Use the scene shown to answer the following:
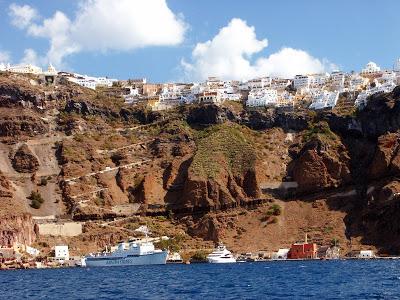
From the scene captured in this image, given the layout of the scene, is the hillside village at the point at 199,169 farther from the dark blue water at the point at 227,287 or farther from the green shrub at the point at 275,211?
the dark blue water at the point at 227,287

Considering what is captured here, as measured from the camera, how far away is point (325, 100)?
164250mm

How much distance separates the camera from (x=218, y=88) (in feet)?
634

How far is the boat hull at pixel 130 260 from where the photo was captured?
4638 inches

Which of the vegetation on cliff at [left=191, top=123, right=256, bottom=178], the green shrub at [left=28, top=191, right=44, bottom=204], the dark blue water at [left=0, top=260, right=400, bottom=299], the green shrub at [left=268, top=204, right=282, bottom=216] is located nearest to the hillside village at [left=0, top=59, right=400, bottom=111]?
the vegetation on cliff at [left=191, top=123, right=256, bottom=178]

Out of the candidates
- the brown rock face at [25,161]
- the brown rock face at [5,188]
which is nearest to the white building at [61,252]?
the brown rock face at [5,188]

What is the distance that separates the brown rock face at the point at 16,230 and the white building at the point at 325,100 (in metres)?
68.7

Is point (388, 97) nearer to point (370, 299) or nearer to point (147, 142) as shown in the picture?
point (147, 142)

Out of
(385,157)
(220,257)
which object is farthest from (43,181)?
(385,157)

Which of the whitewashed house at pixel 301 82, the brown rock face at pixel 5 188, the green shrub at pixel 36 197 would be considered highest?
the whitewashed house at pixel 301 82

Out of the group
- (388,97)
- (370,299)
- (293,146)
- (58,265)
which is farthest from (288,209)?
(370,299)

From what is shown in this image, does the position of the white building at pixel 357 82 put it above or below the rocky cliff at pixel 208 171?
above

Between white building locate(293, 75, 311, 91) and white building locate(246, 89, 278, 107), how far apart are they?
55.0 ft

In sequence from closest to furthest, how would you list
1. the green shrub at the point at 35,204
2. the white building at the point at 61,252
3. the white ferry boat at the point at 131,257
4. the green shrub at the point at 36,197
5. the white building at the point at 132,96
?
the white ferry boat at the point at 131,257, the white building at the point at 61,252, the green shrub at the point at 35,204, the green shrub at the point at 36,197, the white building at the point at 132,96

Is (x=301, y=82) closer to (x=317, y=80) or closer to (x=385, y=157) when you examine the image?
(x=317, y=80)
